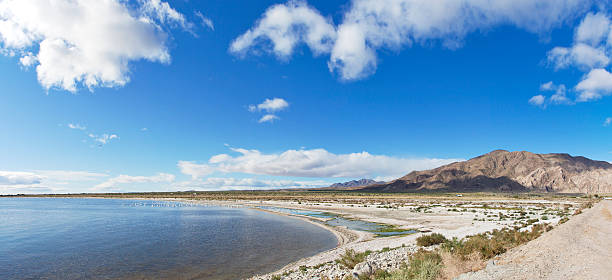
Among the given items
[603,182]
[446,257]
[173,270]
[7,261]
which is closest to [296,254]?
[173,270]

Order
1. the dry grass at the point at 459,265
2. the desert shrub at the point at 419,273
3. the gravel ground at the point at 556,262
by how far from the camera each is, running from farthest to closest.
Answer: the dry grass at the point at 459,265 < the desert shrub at the point at 419,273 < the gravel ground at the point at 556,262

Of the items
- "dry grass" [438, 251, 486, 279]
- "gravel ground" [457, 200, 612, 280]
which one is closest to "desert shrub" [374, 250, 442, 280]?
"dry grass" [438, 251, 486, 279]

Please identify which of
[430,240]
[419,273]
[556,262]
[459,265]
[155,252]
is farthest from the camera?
[155,252]

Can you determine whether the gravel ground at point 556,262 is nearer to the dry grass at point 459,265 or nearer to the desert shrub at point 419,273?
the dry grass at point 459,265

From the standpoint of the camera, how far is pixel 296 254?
21641 millimetres

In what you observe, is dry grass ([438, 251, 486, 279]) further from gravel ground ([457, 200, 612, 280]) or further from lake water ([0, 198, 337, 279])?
lake water ([0, 198, 337, 279])

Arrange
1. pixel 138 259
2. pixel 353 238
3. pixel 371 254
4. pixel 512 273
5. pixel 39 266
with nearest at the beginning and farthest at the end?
pixel 512 273, pixel 371 254, pixel 39 266, pixel 138 259, pixel 353 238

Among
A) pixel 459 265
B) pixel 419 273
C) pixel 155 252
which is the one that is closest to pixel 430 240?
pixel 459 265

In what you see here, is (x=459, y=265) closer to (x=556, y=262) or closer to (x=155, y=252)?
(x=556, y=262)

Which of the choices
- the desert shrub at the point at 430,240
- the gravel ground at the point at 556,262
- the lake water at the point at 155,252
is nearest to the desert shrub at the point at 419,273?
the gravel ground at the point at 556,262

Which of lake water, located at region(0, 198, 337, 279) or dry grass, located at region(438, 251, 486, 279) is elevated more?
dry grass, located at region(438, 251, 486, 279)

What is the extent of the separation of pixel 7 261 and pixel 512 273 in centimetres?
2963

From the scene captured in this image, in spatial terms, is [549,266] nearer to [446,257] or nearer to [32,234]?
[446,257]

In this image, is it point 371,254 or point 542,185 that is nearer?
point 371,254
